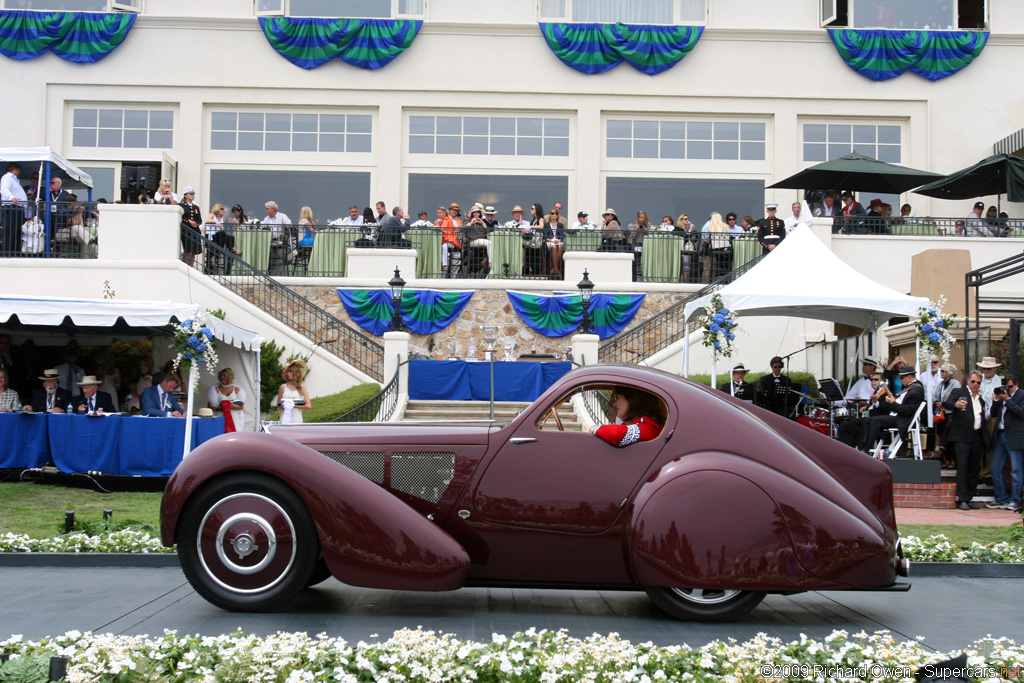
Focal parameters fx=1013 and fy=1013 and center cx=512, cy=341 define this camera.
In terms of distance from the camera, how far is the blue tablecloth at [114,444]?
14.0 metres

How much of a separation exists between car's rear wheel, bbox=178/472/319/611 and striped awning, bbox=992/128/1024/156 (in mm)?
25128

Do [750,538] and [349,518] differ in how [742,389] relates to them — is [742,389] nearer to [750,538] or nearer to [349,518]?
[750,538]

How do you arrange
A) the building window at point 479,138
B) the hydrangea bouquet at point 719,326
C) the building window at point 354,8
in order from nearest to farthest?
the hydrangea bouquet at point 719,326 < the building window at point 479,138 < the building window at point 354,8

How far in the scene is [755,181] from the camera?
27531mm

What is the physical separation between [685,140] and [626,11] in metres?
4.02

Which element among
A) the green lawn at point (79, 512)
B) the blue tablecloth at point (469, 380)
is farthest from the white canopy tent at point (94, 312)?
the blue tablecloth at point (469, 380)

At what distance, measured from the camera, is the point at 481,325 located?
71.2 feet

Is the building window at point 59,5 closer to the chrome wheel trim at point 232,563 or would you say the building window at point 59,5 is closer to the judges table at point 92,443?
the judges table at point 92,443

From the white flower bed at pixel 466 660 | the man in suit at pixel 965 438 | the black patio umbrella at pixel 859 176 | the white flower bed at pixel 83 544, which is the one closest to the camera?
the white flower bed at pixel 466 660

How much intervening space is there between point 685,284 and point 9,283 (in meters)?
13.8

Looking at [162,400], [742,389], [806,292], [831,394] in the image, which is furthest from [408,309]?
[806,292]

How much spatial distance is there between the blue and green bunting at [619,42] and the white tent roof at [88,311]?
15972 mm

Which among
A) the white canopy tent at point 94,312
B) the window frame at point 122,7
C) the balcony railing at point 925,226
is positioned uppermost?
the window frame at point 122,7

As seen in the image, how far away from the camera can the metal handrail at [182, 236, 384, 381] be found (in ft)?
67.6
